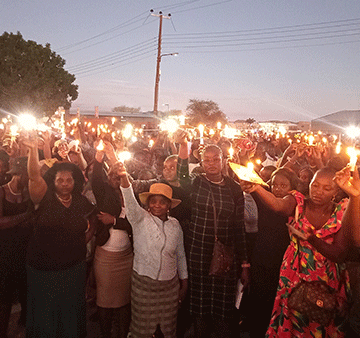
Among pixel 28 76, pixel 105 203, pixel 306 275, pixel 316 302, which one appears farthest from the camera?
pixel 28 76

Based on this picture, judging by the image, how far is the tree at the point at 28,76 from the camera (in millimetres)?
31141

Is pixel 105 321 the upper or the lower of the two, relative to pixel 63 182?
lower

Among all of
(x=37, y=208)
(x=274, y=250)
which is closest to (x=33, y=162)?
(x=37, y=208)

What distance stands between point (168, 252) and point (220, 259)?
528mm

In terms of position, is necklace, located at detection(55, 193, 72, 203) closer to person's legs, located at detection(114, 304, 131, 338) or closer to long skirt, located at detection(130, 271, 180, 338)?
long skirt, located at detection(130, 271, 180, 338)

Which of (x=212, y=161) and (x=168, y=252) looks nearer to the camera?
(x=168, y=252)

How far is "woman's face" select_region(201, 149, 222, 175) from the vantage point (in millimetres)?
3520

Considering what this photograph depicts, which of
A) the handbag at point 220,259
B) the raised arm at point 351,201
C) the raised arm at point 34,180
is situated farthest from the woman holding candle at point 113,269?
the raised arm at point 351,201

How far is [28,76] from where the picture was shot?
31.8 m

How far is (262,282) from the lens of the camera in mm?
3549

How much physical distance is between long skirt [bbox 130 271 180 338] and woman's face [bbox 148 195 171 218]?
62cm

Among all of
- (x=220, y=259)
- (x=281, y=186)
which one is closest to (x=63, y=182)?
(x=220, y=259)

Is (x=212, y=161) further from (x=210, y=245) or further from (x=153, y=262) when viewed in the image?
(x=153, y=262)

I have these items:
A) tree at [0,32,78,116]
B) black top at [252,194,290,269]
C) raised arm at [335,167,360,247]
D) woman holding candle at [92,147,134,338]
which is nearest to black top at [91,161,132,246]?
woman holding candle at [92,147,134,338]
